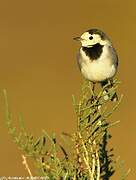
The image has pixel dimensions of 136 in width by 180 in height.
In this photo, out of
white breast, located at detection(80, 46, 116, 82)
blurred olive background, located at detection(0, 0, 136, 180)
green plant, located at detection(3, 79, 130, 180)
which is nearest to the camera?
green plant, located at detection(3, 79, 130, 180)

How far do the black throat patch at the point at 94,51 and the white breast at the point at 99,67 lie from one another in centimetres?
1

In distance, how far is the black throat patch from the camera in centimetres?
327

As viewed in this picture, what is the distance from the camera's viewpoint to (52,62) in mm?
7785

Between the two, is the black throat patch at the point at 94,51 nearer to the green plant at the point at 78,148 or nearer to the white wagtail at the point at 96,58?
the white wagtail at the point at 96,58

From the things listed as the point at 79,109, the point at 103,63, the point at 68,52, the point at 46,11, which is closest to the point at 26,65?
the point at 68,52

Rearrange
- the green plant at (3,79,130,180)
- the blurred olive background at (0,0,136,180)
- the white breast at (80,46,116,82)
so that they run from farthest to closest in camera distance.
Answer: the blurred olive background at (0,0,136,180) < the white breast at (80,46,116,82) < the green plant at (3,79,130,180)

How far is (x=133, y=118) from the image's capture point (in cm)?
676

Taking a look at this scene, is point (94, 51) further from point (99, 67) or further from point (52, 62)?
point (52, 62)

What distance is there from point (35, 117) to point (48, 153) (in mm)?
5213

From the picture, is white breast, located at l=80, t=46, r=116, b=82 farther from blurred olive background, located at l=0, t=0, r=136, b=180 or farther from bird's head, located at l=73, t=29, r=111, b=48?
blurred olive background, located at l=0, t=0, r=136, b=180

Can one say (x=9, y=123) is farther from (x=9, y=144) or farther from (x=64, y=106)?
(x=64, y=106)

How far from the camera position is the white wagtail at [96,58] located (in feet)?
10.6

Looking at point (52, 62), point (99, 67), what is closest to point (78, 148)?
point (99, 67)

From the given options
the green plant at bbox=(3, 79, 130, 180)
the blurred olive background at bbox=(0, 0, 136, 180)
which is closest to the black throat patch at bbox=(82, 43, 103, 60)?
the green plant at bbox=(3, 79, 130, 180)
